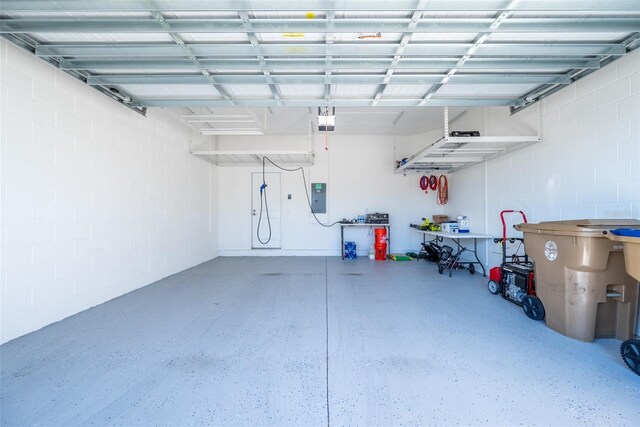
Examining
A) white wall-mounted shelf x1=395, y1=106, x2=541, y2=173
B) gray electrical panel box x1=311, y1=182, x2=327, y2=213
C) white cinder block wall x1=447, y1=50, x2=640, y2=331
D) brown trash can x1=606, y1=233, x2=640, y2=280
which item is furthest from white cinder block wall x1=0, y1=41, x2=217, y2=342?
white cinder block wall x1=447, y1=50, x2=640, y2=331

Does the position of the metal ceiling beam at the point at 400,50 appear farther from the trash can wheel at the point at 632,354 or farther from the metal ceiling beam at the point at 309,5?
the trash can wheel at the point at 632,354

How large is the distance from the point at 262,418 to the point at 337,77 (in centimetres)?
291

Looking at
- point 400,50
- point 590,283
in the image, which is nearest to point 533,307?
point 590,283

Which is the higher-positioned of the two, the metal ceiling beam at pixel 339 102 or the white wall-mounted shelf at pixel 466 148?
the metal ceiling beam at pixel 339 102

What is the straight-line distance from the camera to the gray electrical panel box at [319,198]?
6746 mm

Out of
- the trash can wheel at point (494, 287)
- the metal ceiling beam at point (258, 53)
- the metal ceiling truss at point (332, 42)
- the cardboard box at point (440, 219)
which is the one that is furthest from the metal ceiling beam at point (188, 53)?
the cardboard box at point (440, 219)

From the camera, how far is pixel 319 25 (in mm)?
1950

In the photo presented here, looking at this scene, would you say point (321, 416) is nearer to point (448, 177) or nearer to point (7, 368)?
point (7, 368)

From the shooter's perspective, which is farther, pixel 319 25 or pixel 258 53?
pixel 258 53

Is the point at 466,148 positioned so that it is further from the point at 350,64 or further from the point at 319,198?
the point at 319,198

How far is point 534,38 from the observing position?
7.11ft

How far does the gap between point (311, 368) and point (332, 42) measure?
2624 millimetres

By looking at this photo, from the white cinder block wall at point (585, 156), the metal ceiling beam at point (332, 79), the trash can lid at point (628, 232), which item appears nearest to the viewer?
the trash can lid at point (628, 232)

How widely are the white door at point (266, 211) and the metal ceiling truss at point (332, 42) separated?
3.79 m
